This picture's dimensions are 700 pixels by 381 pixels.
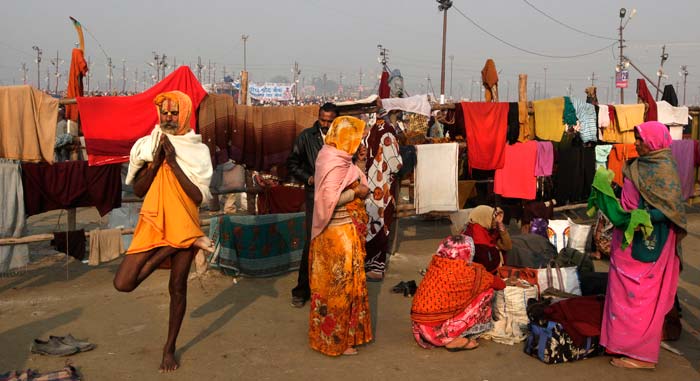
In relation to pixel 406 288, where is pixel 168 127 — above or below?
above

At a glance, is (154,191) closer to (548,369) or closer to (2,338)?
(2,338)

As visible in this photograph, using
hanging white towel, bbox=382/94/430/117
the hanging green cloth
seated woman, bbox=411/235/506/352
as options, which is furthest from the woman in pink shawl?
hanging white towel, bbox=382/94/430/117

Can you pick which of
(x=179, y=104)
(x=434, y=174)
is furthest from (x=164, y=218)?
(x=434, y=174)

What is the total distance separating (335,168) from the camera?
4742mm

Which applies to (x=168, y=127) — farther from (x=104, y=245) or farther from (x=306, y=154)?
(x=104, y=245)

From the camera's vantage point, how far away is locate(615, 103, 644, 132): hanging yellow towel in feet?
31.9

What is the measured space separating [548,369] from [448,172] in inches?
173

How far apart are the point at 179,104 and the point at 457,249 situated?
2322 mm

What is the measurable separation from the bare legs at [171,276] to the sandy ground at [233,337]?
0.19 m

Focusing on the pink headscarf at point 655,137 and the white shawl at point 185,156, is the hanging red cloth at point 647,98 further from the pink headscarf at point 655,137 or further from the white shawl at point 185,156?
the white shawl at point 185,156

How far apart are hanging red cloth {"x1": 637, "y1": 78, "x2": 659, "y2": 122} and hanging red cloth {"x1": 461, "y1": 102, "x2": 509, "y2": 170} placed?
2.90 metres

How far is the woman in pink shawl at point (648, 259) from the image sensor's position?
4348 millimetres

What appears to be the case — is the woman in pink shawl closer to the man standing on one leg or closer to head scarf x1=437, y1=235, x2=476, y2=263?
head scarf x1=437, y1=235, x2=476, y2=263

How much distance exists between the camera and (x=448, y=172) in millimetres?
8656
